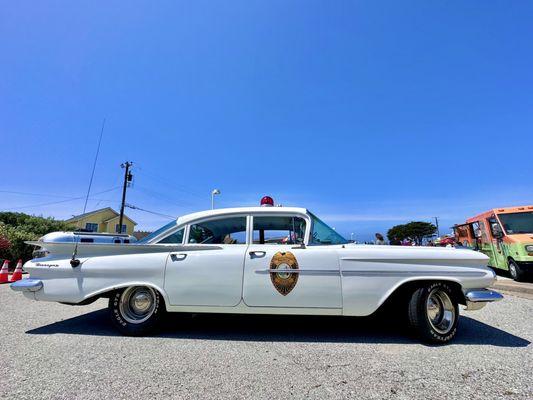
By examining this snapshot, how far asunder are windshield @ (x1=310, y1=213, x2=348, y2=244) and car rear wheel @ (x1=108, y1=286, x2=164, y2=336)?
2.08m

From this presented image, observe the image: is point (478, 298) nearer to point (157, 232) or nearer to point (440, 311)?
point (440, 311)

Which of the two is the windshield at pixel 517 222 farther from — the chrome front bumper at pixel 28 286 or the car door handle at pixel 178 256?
the chrome front bumper at pixel 28 286

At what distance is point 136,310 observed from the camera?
351 cm

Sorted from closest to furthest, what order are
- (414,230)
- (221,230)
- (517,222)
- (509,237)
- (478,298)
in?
(478,298)
(221,230)
(509,237)
(517,222)
(414,230)

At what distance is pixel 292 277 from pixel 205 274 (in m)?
1.03

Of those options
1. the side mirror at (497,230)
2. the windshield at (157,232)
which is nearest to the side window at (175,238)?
the windshield at (157,232)

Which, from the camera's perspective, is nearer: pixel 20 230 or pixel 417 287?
pixel 417 287

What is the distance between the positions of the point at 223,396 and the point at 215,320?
213cm

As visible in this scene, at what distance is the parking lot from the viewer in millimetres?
2148

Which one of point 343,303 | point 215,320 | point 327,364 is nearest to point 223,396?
point 327,364

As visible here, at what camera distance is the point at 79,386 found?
7.16 ft

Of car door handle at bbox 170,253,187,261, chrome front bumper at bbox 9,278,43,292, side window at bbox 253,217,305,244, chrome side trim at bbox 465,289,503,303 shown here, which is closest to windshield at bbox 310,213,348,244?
side window at bbox 253,217,305,244

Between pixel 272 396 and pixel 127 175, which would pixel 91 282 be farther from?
pixel 127 175

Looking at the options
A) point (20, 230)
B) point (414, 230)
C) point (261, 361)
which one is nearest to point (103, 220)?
point (20, 230)
